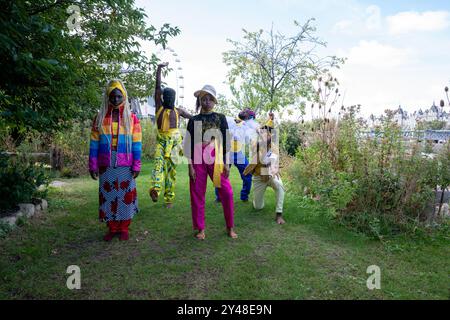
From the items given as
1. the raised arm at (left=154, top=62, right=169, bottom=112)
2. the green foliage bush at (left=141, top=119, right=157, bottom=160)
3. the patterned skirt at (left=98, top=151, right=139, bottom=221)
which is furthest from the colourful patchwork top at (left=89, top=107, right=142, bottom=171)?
the green foliage bush at (left=141, top=119, right=157, bottom=160)

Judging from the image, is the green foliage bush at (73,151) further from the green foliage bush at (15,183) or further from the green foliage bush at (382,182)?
the green foliage bush at (382,182)

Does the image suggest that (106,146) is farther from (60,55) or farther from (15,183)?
(15,183)

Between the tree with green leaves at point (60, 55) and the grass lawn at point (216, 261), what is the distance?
1.43 metres

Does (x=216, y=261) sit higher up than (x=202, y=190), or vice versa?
(x=202, y=190)

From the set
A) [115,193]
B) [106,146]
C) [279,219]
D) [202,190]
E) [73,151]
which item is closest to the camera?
[106,146]

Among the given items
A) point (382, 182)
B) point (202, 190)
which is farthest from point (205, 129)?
point (382, 182)

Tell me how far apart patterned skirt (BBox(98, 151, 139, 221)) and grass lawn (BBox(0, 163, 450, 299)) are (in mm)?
345

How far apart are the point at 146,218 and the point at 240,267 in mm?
2105

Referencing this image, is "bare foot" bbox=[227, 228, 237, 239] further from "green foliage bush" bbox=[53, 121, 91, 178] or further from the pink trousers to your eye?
"green foliage bush" bbox=[53, 121, 91, 178]

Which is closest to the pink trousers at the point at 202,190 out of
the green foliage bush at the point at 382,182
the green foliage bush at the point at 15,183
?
the green foliage bush at the point at 382,182

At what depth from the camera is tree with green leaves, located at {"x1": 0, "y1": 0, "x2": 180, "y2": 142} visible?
2.45 meters

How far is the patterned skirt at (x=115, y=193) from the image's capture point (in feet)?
12.8

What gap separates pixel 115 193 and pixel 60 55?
1.63 metres

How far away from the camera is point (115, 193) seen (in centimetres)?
392
